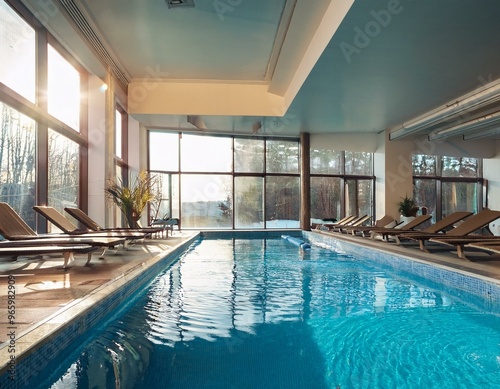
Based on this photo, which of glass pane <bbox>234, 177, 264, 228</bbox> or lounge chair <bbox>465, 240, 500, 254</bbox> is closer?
lounge chair <bbox>465, 240, 500, 254</bbox>

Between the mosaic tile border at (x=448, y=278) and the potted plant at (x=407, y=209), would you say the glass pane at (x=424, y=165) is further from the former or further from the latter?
the mosaic tile border at (x=448, y=278)

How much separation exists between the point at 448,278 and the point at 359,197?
940 cm

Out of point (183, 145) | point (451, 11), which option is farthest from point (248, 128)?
point (451, 11)

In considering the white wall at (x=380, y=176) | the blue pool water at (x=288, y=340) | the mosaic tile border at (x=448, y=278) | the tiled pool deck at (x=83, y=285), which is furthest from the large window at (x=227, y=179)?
the blue pool water at (x=288, y=340)

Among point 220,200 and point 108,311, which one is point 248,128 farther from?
point 108,311

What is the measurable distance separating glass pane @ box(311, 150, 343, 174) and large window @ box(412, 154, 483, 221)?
108 inches

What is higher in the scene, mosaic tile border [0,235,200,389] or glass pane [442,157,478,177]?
glass pane [442,157,478,177]

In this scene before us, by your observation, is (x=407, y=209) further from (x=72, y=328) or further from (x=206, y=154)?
(x=72, y=328)

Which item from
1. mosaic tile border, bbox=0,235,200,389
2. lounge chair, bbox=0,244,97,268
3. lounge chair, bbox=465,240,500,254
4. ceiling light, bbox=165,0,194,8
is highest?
ceiling light, bbox=165,0,194,8

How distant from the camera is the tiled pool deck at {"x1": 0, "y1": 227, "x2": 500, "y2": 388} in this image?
81.3 inches

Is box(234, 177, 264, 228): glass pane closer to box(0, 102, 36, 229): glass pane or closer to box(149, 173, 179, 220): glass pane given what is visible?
box(149, 173, 179, 220): glass pane

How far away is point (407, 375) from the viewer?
2273 millimetres

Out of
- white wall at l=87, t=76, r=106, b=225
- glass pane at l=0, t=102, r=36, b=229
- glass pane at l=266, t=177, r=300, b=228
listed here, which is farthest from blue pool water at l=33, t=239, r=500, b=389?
glass pane at l=266, t=177, r=300, b=228

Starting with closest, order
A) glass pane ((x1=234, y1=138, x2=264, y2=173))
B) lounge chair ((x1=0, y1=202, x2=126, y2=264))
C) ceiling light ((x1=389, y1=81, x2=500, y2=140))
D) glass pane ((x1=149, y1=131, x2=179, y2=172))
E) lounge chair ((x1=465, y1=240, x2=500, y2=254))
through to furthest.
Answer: lounge chair ((x1=0, y1=202, x2=126, y2=264)), lounge chair ((x1=465, y1=240, x2=500, y2=254)), ceiling light ((x1=389, y1=81, x2=500, y2=140)), glass pane ((x1=149, y1=131, x2=179, y2=172)), glass pane ((x1=234, y1=138, x2=264, y2=173))
